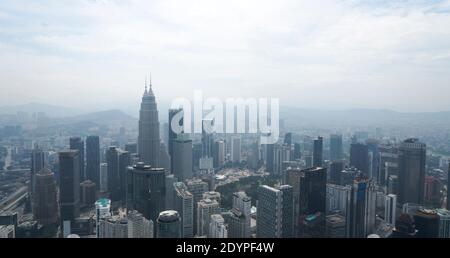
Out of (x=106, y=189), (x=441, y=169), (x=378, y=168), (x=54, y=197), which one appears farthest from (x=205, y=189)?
(x=441, y=169)

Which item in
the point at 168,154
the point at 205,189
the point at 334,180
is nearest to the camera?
the point at 334,180

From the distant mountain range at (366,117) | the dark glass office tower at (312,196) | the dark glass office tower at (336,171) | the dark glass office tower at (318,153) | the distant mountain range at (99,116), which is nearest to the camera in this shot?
the distant mountain range at (366,117)

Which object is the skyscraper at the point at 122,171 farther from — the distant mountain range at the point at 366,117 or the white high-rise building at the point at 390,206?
the white high-rise building at the point at 390,206

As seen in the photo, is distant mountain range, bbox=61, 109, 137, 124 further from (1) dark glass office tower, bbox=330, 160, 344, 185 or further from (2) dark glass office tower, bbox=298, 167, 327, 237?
(1) dark glass office tower, bbox=330, 160, 344, 185

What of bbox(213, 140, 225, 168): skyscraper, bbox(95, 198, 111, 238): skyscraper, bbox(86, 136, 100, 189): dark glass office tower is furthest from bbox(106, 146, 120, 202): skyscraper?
bbox(213, 140, 225, 168): skyscraper

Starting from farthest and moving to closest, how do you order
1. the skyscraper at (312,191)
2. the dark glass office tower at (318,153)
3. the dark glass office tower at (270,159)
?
the dark glass office tower at (318,153) < the dark glass office tower at (270,159) < the skyscraper at (312,191)

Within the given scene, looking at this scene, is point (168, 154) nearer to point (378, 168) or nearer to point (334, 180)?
point (334, 180)

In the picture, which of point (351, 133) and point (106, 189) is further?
point (106, 189)

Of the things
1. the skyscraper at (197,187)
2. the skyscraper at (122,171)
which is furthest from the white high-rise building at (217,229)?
the skyscraper at (122,171)
